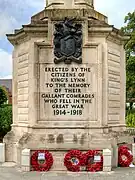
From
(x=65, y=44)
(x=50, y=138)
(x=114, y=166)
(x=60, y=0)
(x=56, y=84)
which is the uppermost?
(x=60, y=0)

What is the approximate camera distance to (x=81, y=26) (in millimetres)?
11977

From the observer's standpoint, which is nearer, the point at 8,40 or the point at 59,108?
the point at 59,108

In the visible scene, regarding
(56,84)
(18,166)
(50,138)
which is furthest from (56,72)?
(18,166)

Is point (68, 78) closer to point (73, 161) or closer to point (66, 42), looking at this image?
point (66, 42)

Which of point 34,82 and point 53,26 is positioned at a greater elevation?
point 53,26

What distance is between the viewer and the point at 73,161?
1095cm

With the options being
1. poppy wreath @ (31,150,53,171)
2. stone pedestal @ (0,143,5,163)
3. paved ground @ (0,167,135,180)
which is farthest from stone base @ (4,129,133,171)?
stone pedestal @ (0,143,5,163)

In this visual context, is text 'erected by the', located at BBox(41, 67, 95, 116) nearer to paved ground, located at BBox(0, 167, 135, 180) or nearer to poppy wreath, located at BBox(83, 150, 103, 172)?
poppy wreath, located at BBox(83, 150, 103, 172)

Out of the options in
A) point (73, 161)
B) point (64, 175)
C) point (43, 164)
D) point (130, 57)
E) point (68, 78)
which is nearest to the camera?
point (64, 175)

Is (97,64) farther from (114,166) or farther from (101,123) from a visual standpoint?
(114,166)

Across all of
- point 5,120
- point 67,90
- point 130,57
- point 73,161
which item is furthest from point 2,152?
point 130,57

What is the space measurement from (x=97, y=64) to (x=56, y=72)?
133 cm

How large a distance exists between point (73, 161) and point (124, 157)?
6.44 ft

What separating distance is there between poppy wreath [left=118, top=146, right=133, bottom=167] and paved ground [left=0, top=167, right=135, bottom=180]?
2.76ft
